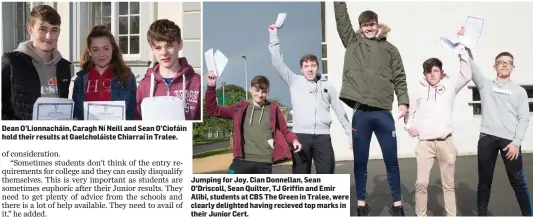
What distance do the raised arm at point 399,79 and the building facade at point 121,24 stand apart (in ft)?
4.95

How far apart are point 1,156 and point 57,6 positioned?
1.24 meters

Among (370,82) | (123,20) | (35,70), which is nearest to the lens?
(370,82)

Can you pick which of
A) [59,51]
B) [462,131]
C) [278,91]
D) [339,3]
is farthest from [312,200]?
[59,51]

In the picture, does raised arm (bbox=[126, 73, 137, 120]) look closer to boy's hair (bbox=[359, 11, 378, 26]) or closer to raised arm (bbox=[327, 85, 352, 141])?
raised arm (bbox=[327, 85, 352, 141])

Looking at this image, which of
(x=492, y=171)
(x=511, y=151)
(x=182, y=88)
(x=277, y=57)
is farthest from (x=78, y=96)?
(x=511, y=151)

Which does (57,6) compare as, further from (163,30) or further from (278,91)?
(278,91)

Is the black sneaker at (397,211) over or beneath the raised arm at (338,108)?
beneath

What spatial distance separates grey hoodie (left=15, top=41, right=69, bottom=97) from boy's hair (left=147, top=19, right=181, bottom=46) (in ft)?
2.51

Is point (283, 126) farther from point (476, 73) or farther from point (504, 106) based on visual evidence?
point (504, 106)

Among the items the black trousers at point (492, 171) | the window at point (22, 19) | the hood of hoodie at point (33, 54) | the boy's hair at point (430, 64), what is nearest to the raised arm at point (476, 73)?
the boy's hair at point (430, 64)

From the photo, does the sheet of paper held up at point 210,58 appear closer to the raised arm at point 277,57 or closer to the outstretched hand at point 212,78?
the outstretched hand at point 212,78

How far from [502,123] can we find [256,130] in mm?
1881

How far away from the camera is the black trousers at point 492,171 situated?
13.2 feet

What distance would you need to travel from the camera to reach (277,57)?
3992 mm
